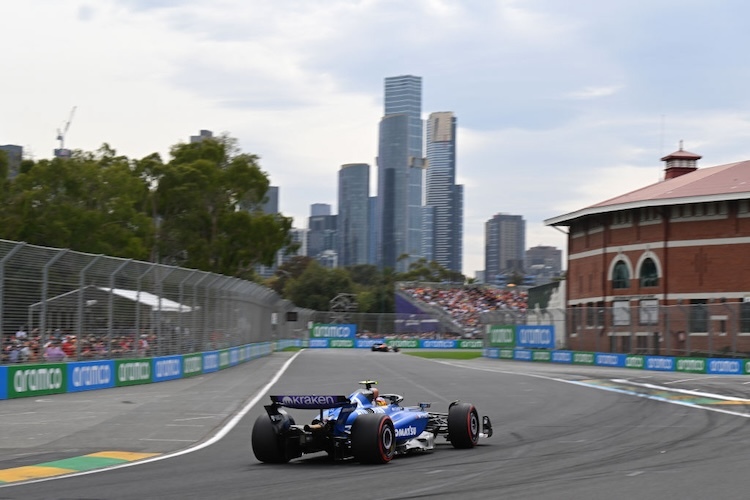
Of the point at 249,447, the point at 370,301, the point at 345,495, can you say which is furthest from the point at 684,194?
the point at 370,301

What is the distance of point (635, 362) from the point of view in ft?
149

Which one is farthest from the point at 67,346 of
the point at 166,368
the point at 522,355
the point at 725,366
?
the point at 522,355

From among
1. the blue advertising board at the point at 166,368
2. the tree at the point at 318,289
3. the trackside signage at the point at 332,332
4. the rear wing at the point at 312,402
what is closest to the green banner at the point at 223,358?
the blue advertising board at the point at 166,368

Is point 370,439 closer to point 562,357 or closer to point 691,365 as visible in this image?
point 691,365

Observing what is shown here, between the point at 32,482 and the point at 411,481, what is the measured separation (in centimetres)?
380

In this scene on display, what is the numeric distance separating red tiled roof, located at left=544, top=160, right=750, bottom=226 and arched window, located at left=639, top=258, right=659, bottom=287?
11.2 ft

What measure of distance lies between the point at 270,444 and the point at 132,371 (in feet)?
53.6

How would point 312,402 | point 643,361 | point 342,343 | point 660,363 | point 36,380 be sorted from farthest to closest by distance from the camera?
point 342,343 → point 643,361 → point 660,363 → point 36,380 → point 312,402

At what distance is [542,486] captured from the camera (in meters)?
9.92

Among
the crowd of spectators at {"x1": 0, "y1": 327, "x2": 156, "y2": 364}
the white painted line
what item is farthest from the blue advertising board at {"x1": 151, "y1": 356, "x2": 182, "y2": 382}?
the white painted line

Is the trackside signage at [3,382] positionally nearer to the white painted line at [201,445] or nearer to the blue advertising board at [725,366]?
the white painted line at [201,445]

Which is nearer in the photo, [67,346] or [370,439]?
[370,439]

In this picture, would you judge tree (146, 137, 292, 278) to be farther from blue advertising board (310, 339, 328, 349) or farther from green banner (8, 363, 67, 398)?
green banner (8, 363, 67, 398)

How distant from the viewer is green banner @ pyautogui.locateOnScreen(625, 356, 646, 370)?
4478cm
